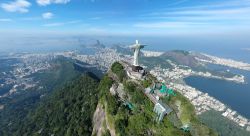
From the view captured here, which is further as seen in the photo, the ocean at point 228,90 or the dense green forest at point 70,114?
the ocean at point 228,90

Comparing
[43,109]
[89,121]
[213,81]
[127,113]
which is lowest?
[213,81]

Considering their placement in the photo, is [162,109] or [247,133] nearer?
[162,109]

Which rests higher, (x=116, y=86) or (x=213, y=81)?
(x=116, y=86)

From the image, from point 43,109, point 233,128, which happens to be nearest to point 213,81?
point 233,128

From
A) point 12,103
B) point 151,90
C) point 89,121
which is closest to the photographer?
point 151,90

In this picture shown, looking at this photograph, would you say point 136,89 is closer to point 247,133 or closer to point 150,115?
point 150,115

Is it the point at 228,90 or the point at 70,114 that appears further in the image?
the point at 228,90

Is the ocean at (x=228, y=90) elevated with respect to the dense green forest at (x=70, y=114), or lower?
lower

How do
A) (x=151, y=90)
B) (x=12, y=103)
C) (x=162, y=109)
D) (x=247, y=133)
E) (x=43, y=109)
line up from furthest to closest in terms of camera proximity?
(x=12, y=103), (x=247, y=133), (x=43, y=109), (x=151, y=90), (x=162, y=109)

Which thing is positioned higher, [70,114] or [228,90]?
[70,114]

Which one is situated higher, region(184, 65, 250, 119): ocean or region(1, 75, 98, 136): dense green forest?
region(1, 75, 98, 136): dense green forest

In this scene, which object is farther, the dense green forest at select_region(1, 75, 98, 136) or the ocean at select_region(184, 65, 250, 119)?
the ocean at select_region(184, 65, 250, 119)
